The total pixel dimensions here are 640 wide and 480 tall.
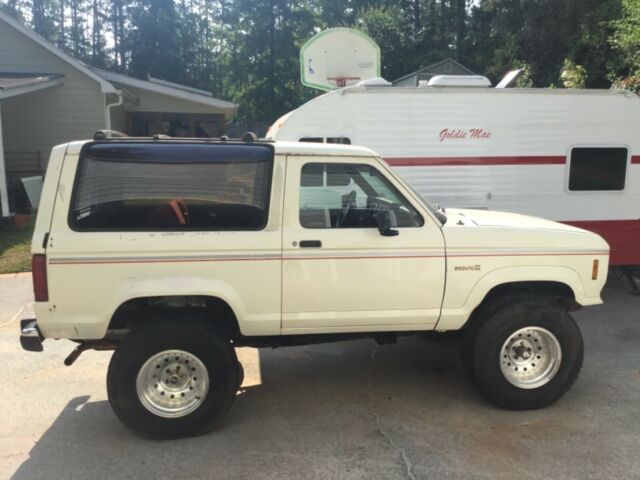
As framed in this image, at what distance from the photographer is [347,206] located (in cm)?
407

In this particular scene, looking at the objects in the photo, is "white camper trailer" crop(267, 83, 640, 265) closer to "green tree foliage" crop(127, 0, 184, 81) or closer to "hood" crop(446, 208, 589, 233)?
"hood" crop(446, 208, 589, 233)

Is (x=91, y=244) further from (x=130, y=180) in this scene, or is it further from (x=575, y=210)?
(x=575, y=210)

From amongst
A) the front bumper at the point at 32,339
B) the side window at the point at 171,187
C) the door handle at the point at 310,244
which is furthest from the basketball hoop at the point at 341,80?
the front bumper at the point at 32,339

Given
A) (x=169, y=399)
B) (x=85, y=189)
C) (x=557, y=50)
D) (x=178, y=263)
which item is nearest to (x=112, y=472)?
(x=169, y=399)

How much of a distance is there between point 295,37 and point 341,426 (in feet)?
106

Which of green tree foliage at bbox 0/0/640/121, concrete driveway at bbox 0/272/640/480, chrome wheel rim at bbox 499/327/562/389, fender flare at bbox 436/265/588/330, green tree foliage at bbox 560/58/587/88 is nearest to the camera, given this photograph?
concrete driveway at bbox 0/272/640/480

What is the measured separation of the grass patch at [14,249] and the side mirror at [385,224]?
7033mm

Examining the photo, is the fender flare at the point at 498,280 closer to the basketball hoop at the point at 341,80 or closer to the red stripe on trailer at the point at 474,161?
the red stripe on trailer at the point at 474,161

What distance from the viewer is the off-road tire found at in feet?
12.2

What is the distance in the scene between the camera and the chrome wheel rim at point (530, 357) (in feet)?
13.8

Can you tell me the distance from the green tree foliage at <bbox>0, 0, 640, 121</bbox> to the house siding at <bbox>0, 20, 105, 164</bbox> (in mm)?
13332

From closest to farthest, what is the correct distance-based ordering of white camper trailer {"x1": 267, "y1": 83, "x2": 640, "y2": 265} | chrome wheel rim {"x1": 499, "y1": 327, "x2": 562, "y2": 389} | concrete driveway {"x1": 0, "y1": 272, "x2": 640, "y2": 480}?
concrete driveway {"x1": 0, "y1": 272, "x2": 640, "y2": 480} → chrome wheel rim {"x1": 499, "y1": 327, "x2": 562, "y2": 389} → white camper trailer {"x1": 267, "y1": 83, "x2": 640, "y2": 265}

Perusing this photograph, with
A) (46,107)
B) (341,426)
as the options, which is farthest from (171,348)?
(46,107)

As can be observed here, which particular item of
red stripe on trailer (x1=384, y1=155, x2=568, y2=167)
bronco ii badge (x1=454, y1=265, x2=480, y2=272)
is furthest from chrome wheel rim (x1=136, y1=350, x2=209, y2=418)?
red stripe on trailer (x1=384, y1=155, x2=568, y2=167)
